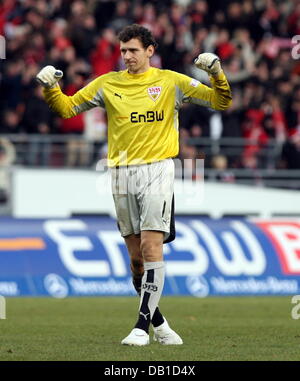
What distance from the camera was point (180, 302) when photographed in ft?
53.2

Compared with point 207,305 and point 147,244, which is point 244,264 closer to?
point 207,305

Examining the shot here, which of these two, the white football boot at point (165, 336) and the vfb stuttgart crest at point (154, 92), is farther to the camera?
the vfb stuttgart crest at point (154, 92)

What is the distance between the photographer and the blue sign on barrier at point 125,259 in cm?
1756

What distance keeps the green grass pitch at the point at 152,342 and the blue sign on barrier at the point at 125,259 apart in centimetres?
75

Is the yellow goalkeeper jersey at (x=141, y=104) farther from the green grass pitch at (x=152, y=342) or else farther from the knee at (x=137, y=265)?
the green grass pitch at (x=152, y=342)

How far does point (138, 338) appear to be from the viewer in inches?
388

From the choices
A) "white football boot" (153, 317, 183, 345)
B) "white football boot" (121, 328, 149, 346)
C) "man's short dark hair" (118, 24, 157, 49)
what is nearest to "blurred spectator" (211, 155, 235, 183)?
"man's short dark hair" (118, 24, 157, 49)

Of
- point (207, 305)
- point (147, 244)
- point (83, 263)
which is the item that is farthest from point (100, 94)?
point (83, 263)

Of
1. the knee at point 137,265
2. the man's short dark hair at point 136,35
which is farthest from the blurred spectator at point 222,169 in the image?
the man's short dark hair at point 136,35

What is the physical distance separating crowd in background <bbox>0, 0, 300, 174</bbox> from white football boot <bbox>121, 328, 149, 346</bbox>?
10699mm

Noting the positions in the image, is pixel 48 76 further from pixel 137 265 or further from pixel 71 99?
pixel 137 265

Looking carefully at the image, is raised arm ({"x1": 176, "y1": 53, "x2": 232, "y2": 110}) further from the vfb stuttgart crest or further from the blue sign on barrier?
the blue sign on barrier

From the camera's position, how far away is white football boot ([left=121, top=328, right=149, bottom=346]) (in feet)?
32.3

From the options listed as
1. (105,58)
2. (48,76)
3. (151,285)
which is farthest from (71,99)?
(105,58)
